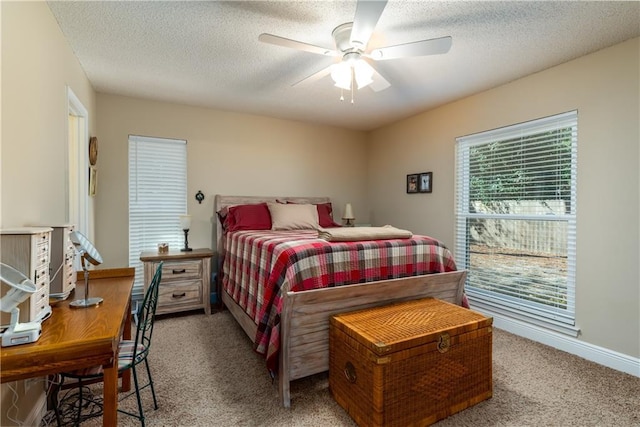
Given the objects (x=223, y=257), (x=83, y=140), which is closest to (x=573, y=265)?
(x=223, y=257)

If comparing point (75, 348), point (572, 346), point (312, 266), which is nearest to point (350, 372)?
point (312, 266)

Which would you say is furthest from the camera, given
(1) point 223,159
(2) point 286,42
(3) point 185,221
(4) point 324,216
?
(4) point 324,216

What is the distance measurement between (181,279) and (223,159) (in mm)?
1568

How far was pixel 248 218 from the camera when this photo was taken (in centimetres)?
366

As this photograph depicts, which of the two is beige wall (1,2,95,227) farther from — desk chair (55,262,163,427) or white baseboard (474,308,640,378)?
white baseboard (474,308,640,378)

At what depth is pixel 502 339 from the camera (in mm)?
2855

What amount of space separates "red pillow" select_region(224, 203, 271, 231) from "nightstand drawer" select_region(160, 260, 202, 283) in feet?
1.79

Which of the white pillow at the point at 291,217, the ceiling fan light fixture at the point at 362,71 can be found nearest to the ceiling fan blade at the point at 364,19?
the ceiling fan light fixture at the point at 362,71

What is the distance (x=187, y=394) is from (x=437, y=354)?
5.11 ft

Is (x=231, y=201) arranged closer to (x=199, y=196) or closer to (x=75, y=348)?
(x=199, y=196)

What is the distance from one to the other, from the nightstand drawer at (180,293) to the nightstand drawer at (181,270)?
0.06 meters

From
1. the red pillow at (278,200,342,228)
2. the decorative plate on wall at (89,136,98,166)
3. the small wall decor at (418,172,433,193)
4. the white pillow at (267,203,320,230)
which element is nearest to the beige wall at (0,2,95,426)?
the decorative plate on wall at (89,136,98,166)

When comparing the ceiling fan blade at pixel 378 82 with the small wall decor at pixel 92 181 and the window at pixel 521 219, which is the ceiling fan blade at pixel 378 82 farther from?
the small wall decor at pixel 92 181

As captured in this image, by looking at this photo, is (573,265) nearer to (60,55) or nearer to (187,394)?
(187,394)
